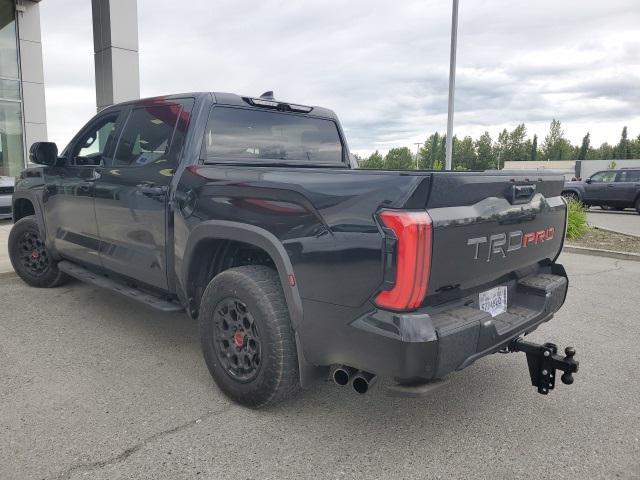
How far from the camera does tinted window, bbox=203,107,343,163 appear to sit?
11.7ft

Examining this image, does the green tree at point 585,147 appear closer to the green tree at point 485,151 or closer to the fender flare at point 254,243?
the green tree at point 485,151

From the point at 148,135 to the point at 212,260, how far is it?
3.99 ft

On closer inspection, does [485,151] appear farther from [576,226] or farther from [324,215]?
[324,215]

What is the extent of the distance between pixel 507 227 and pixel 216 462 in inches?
74.1

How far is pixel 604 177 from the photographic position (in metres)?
18.2

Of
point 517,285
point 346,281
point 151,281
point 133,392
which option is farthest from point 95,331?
point 517,285

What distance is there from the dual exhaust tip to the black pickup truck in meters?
0.01

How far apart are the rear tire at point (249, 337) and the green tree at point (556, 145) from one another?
133632 mm

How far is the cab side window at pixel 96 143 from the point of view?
422cm

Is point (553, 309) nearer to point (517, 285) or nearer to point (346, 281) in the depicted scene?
point (517, 285)

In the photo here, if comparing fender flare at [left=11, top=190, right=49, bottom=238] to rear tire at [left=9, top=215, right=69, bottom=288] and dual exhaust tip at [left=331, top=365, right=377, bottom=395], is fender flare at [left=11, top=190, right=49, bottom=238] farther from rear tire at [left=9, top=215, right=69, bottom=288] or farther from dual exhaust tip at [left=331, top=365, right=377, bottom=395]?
dual exhaust tip at [left=331, top=365, right=377, bottom=395]

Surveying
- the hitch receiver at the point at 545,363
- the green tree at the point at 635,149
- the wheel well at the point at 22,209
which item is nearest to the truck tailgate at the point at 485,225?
the hitch receiver at the point at 545,363

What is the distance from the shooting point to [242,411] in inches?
116

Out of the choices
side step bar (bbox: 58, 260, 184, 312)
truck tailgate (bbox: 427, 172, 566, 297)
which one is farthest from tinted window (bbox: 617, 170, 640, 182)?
side step bar (bbox: 58, 260, 184, 312)
